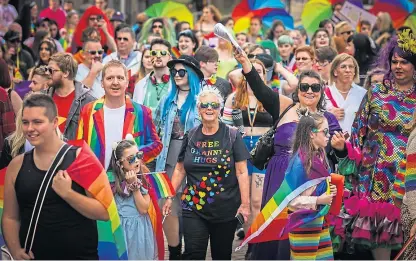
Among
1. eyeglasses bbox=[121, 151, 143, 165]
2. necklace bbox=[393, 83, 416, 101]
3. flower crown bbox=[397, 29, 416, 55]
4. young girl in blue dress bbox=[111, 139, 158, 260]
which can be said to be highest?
flower crown bbox=[397, 29, 416, 55]

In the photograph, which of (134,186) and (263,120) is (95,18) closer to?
(263,120)

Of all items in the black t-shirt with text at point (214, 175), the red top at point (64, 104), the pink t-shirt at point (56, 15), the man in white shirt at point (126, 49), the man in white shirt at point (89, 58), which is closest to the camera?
the black t-shirt with text at point (214, 175)

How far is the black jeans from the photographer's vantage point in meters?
8.84

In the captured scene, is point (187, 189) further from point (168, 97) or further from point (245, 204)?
point (168, 97)

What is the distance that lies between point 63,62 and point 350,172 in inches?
113

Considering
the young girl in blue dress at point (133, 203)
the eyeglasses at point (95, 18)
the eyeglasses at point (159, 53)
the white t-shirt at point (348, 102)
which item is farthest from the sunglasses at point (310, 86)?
the eyeglasses at point (95, 18)

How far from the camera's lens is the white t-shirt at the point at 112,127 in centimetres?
878

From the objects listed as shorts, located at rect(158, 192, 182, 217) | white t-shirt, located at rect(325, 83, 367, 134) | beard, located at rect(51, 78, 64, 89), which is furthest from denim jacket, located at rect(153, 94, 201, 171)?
white t-shirt, located at rect(325, 83, 367, 134)

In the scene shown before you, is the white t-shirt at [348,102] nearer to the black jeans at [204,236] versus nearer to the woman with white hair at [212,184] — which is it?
the woman with white hair at [212,184]

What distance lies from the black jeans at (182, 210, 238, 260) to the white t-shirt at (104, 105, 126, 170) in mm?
800

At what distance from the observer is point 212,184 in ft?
29.2

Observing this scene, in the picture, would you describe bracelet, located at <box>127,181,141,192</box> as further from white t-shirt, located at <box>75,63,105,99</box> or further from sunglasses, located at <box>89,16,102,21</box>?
sunglasses, located at <box>89,16,102,21</box>

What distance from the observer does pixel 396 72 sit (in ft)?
31.4

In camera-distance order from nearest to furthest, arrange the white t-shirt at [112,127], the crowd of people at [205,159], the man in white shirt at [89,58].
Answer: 1. the crowd of people at [205,159]
2. the white t-shirt at [112,127]
3. the man in white shirt at [89,58]
